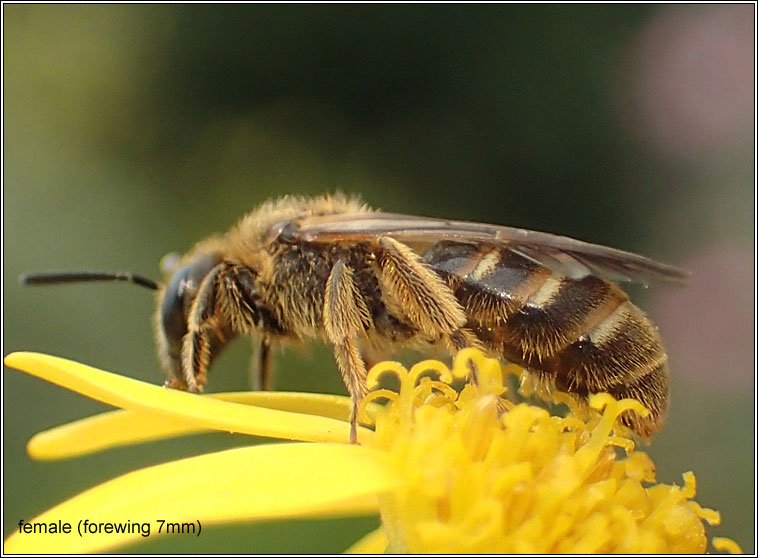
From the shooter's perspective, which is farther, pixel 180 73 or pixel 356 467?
pixel 180 73

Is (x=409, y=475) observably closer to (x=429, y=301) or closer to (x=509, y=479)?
(x=509, y=479)

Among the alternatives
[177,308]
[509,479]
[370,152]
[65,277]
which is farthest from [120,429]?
[370,152]

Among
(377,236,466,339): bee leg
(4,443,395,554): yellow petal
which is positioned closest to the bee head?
(377,236,466,339): bee leg

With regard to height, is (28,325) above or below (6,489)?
above

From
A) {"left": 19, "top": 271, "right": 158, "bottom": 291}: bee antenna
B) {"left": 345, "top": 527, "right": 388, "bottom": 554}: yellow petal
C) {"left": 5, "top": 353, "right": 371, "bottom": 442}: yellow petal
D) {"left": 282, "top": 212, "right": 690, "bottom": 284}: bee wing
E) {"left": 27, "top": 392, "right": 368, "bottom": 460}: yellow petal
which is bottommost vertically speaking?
{"left": 345, "top": 527, "right": 388, "bottom": 554}: yellow petal

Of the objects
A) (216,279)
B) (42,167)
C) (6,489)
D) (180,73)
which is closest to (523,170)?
(180,73)

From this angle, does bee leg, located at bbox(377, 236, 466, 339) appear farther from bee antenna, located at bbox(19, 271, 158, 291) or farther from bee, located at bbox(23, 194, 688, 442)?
bee antenna, located at bbox(19, 271, 158, 291)

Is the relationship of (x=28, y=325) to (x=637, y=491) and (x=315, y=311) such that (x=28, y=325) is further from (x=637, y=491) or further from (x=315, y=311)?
(x=637, y=491)

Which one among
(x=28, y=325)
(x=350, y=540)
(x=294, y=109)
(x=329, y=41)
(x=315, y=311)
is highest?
(x=329, y=41)

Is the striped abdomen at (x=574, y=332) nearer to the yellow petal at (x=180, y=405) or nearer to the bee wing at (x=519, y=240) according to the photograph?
the bee wing at (x=519, y=240)
